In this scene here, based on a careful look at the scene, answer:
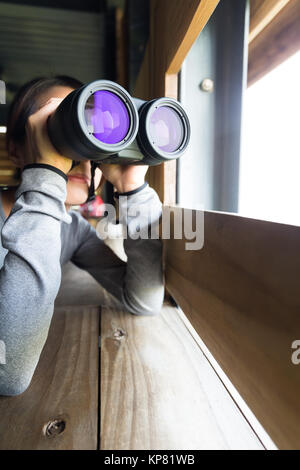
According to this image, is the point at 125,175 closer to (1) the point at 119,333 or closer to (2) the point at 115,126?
(2) the point at 115,126

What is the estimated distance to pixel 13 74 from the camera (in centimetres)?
237

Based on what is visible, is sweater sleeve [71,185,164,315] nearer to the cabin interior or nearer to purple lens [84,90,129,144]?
the cabin interior

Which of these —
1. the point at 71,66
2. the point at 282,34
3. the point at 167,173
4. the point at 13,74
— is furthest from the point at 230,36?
the point at 13,74

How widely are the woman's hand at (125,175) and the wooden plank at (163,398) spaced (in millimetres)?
320

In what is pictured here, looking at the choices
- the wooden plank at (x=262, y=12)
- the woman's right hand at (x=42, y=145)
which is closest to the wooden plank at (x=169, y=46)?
the wooden plank at (x=262, y=12)

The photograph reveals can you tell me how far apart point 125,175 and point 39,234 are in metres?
0.27

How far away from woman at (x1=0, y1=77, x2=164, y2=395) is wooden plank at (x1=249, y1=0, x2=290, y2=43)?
34 centimetres

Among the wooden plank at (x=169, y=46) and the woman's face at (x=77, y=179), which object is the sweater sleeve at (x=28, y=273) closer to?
the woman's face at (x=77, y=179)

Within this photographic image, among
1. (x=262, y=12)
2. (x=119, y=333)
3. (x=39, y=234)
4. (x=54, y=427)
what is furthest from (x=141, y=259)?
(x=262, y=12)

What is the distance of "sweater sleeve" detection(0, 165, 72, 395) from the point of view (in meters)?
0.44

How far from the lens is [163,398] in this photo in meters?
0.43

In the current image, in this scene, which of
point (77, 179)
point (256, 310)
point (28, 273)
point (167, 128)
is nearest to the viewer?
point (256, 310)

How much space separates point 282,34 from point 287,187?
0.79 ft

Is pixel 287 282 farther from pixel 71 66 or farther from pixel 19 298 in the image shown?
pixel 71 66
